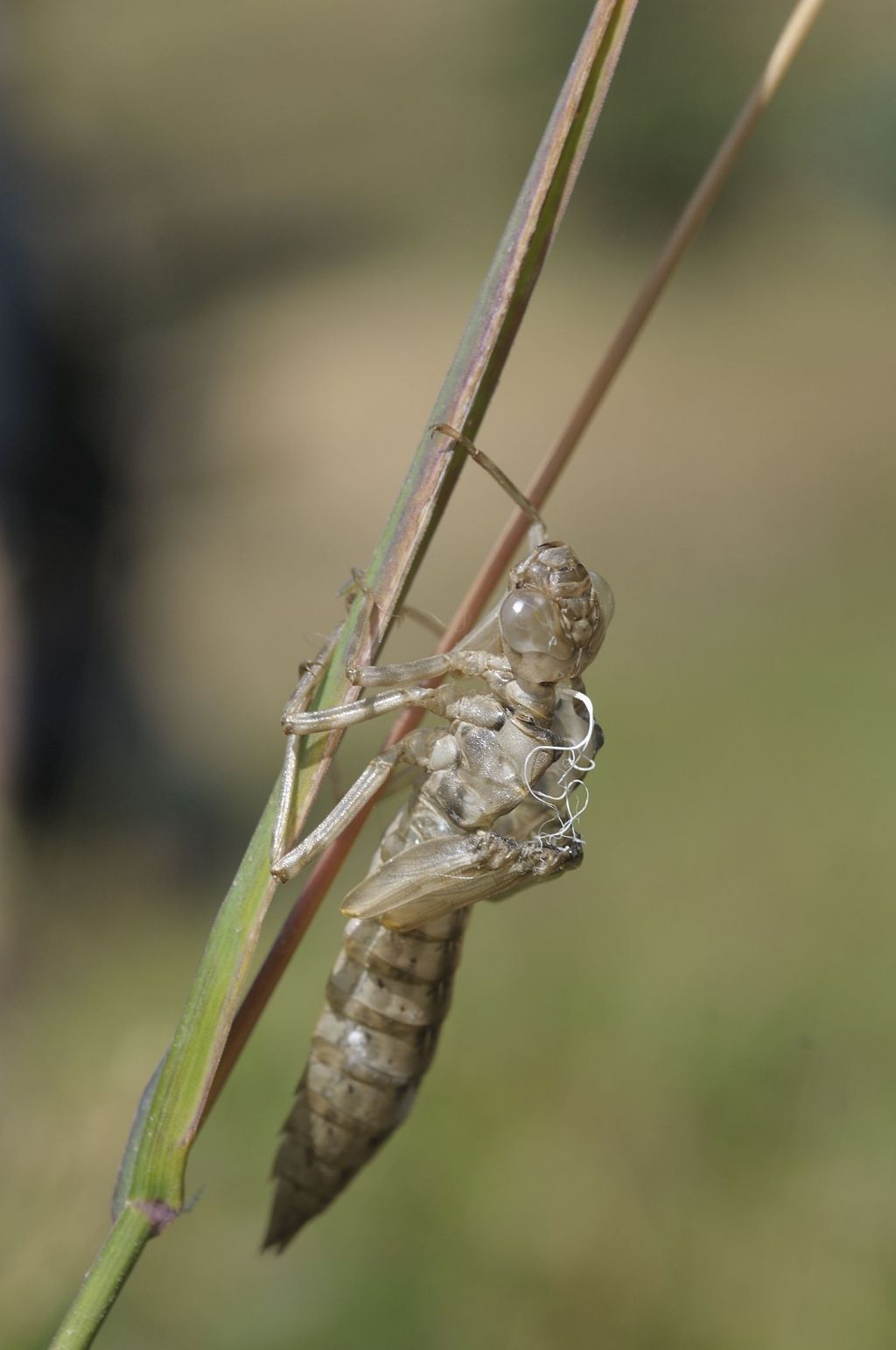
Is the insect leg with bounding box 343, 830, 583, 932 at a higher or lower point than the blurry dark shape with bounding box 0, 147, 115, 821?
lower

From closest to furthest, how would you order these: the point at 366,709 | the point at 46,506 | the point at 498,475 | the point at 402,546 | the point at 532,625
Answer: the point at 402,546, the point at 366,709, the point at 498,475, the point at 532,625, the point at 46,506

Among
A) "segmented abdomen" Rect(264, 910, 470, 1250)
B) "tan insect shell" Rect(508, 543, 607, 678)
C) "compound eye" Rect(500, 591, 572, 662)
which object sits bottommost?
"segmented abdomen" Rect(264, 910, 470, 1250)

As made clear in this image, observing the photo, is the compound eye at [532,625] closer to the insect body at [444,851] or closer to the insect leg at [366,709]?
the insect body at [444,851]

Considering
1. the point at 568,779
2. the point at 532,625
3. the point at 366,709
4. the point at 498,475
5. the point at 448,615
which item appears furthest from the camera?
the point at 448,615

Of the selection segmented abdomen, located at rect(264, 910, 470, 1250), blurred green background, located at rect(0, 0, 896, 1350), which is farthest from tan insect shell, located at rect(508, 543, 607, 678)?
blurred green background, located at rect(0, 0, 896, 1350)

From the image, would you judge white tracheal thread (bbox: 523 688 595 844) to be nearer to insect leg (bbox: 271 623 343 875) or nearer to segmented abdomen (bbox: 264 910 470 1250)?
segmented abdomen (bbox: 264 910 470 1250)

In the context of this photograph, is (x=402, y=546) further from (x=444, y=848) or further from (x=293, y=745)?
(x=444, y=848)

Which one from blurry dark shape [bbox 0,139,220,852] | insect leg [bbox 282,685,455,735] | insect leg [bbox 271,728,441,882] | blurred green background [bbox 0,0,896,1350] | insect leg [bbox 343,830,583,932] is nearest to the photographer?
insect leg [bbox 282,685,455,735]

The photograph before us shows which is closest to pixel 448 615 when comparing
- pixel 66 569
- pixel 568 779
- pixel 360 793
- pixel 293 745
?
pixel 66 569
